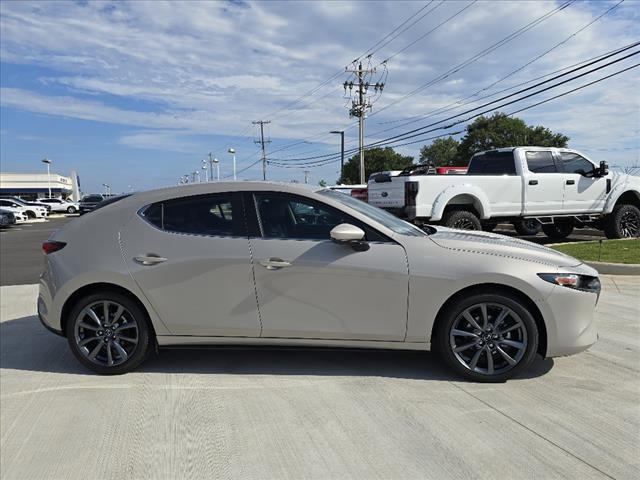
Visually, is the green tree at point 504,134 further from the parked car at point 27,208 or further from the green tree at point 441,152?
the parked car at point 27,208

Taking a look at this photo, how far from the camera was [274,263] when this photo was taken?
3783mm

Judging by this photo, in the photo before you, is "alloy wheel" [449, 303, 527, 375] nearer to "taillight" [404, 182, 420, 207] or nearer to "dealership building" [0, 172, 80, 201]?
"taillight" [404, 182, 420, 207]

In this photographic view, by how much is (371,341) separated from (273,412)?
91cm

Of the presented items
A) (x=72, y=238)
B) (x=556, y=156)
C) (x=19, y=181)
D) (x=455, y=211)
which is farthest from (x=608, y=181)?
(x=19, y=181)

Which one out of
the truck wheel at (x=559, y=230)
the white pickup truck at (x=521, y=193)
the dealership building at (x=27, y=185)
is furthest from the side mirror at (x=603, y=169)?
the dealership building at (x=27, y=185)

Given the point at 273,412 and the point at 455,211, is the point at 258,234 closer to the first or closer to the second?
the point at 273,412

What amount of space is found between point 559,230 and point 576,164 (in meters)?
2.77

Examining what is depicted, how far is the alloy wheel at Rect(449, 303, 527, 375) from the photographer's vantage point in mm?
3686

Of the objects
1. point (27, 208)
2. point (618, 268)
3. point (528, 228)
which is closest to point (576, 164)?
point (528, 228)

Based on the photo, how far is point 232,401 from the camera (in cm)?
356

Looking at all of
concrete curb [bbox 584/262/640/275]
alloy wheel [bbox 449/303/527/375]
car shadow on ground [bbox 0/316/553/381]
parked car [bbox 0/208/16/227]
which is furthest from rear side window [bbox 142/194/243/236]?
parked car [bbox 0/208/16/227]

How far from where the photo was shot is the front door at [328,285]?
371cm

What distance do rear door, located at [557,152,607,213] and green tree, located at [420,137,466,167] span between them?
264 feet

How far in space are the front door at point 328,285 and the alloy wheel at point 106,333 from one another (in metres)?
1.11
